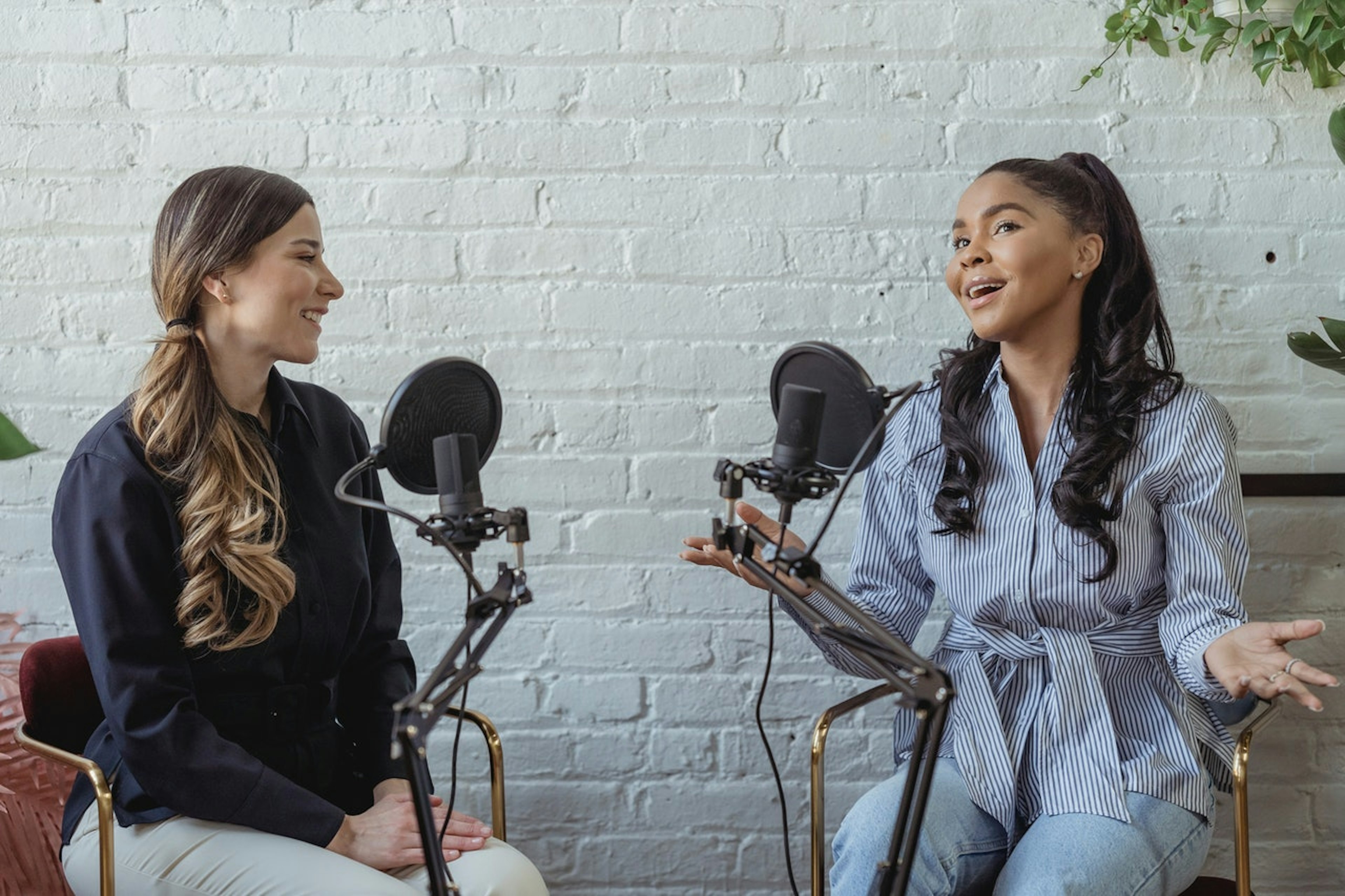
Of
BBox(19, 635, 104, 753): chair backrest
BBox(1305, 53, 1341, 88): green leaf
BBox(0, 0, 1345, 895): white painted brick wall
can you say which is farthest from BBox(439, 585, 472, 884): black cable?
BBox(1305, 53, 1341, 88): green leaf

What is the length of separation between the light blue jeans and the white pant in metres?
0.41

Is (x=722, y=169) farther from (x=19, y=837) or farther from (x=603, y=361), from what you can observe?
(x=19, y=837)

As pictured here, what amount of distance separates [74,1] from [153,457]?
2.88 ft

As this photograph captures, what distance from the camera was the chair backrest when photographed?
5.08 ft

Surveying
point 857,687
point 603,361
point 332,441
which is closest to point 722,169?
→ point 603,361

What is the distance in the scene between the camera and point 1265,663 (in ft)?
4.70

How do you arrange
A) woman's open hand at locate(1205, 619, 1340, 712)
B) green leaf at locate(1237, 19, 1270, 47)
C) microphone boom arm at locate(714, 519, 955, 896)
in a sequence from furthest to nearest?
green leaf at locate(1237, 19, 1270, 47) → woman's open hand at locate(1205, 619, 1340, 712) → microphone boom arm at locate(714, 519, 955, 896)

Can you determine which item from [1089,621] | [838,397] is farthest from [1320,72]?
[838,397]

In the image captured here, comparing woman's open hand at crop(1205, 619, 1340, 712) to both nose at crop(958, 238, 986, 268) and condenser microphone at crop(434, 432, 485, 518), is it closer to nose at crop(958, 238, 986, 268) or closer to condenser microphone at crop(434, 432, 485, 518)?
nose at crop(958, 238, 986, 268)

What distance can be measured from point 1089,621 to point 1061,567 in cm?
9

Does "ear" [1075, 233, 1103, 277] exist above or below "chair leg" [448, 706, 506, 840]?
above

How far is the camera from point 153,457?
4.85ft

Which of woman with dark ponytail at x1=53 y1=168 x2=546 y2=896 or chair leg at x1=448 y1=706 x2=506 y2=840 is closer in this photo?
woman with dark ponytail at x1=53 y1=168 x2=546 y2=896

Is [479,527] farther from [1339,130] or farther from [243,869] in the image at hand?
[1339,130]
